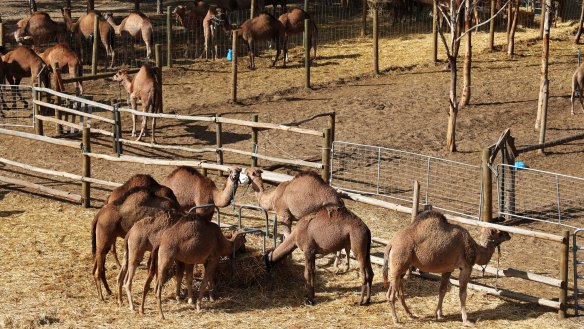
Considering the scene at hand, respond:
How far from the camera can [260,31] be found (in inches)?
1112

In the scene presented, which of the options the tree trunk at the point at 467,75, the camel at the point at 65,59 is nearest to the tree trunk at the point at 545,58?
the tree trunk at the point at 467,75

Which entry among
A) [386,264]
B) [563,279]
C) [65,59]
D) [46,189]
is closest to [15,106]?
[65,59]

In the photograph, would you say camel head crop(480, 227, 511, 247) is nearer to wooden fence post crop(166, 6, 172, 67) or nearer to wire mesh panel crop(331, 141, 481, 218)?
wire mesh panel crop(331, 141, 481, 218)

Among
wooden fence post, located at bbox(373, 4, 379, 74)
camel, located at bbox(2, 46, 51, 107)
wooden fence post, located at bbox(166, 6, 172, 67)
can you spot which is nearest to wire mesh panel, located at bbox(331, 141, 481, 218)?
wooden fence post, located at bbox(373, 4, 379, 74)

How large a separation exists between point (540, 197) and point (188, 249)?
24.8 feet

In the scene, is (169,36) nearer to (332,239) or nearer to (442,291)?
(332,239)

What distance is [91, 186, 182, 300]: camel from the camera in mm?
13086

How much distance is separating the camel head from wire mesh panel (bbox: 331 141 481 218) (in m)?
3.38

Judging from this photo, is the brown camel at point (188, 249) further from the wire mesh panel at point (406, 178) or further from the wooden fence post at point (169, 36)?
the wooden fence post at point (169, 36)

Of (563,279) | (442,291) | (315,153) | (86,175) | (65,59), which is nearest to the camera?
(442,291)

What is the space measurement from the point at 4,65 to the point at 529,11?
16419mm

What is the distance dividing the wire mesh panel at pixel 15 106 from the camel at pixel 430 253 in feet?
38.3

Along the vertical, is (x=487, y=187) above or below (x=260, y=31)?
below

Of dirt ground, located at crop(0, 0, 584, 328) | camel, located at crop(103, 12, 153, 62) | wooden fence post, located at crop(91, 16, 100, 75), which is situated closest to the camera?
dirt ground, located at crop(0, 0, 584, 328)
